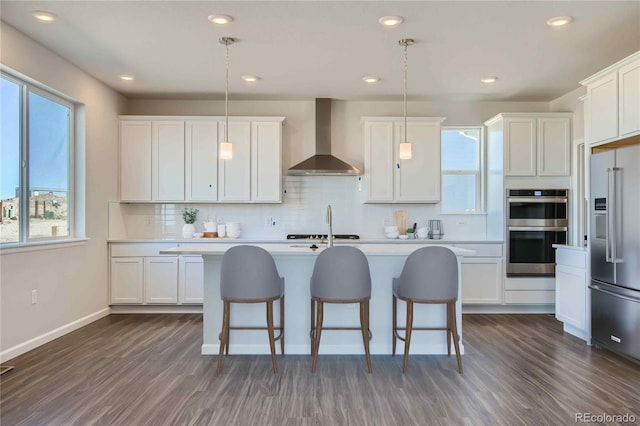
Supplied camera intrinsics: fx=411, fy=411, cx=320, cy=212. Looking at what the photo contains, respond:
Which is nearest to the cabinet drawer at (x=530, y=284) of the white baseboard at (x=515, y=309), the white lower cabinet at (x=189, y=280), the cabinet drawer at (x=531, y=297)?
the cabinet drawer at (x=531, y=297)

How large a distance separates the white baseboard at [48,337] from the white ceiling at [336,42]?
267 cm

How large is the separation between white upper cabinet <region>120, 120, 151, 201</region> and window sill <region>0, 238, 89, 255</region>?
3.29 feet

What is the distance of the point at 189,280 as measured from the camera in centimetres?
507

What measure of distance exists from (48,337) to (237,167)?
2.73 m

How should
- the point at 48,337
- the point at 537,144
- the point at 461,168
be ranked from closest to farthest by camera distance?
the point at 48,337 < the point at 537,144 < the point at 461,168

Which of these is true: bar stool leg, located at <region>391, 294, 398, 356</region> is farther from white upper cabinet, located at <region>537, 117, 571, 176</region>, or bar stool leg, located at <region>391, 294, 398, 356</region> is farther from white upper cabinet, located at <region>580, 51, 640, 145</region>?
white upper cabinet, located at <region>537, 117, 571, 176</region>

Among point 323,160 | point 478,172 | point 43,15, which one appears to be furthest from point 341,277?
point 478,172

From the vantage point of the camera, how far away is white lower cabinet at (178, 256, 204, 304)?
5.07 meters

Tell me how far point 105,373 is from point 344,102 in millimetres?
4260

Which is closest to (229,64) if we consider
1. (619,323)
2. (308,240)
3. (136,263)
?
(308,240)

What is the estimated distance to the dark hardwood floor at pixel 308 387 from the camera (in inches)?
96.6

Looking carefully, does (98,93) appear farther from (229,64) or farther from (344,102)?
(344,102)

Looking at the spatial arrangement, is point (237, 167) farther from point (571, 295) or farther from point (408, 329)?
point (571, 295)

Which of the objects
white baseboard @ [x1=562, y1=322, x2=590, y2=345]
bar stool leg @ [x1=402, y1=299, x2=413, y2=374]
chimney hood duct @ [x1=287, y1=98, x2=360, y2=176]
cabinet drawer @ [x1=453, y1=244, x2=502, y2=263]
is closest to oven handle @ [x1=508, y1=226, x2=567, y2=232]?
cabinet drawer @ [x1=453, y1=244, x2=502, y2=263]
